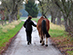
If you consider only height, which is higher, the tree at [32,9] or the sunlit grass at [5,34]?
the sunlit grass at [5,34]

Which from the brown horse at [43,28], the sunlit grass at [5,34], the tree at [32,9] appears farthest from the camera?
the tree at [32,9]

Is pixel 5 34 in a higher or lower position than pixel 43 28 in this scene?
lower

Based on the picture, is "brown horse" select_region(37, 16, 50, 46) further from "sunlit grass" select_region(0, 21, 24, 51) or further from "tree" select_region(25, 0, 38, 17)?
"tree" select_region(25, 0, 38, 17)

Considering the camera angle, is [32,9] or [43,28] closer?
[43,28]

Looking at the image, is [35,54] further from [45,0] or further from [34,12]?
[34,12]

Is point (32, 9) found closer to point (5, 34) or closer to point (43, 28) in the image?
point (5, 34)

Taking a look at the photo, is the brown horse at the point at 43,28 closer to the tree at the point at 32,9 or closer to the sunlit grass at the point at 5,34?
the sunlit grass at the point at 5,34

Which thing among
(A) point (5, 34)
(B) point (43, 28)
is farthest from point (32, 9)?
(B) point (43, 28)

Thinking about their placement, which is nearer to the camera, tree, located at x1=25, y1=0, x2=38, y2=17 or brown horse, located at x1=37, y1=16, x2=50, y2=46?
brown horse, located at x1=37, y1=16, x2=50, y2=46

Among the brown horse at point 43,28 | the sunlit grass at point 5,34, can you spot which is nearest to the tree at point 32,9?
the sunlit grass at point 5,34

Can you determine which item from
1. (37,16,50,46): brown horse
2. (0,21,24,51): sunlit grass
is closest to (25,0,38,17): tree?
(0,21,24,51): sunlit grass

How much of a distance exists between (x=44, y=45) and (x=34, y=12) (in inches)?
2372

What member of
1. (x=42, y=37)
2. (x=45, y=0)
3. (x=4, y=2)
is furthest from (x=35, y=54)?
(x=4, y=2)

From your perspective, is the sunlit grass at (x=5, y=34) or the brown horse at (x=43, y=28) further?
the sunlit grass at (x=5, y=34)
